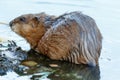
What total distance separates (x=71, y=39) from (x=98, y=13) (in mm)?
2196

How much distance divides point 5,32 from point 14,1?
6.04 feet

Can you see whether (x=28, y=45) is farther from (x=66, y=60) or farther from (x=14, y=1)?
(x=14, y=1)

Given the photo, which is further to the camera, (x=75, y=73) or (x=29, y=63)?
(x=29, y=63)

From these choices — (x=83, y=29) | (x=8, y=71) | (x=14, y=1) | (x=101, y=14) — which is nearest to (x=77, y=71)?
(x=83, y=29)

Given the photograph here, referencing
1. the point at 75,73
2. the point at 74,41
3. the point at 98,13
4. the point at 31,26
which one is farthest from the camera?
the point at 98,13

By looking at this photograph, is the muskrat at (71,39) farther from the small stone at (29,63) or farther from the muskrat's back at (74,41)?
the small stone at (29,63)

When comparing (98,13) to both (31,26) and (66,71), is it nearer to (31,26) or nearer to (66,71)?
(31,26)

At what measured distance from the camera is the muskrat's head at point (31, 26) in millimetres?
4953

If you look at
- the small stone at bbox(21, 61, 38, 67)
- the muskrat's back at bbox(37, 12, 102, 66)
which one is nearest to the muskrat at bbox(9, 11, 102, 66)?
the muskrat's back at bbox(37, 12, 102, 66)

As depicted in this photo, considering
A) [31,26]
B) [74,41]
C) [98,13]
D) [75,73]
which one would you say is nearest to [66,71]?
[75,73]

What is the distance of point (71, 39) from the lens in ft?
14.9

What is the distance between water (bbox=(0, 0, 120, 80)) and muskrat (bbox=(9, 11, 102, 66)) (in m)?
0.24

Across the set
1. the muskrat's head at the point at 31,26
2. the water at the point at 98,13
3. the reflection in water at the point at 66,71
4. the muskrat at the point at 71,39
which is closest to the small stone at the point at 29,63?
the reflection in water at the point at 66,71

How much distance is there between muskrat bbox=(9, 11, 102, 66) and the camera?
4.54 meters
